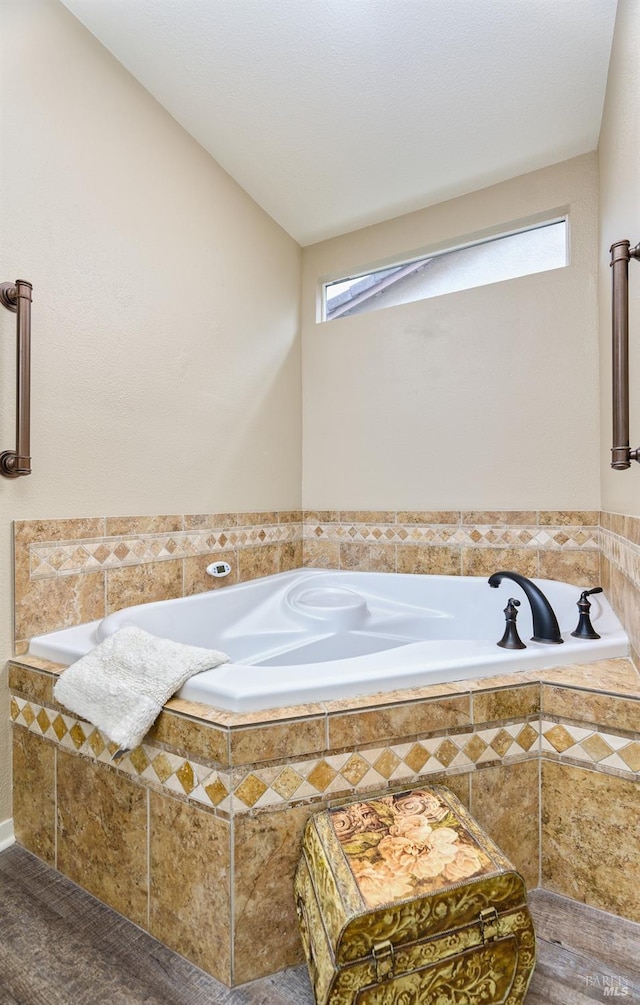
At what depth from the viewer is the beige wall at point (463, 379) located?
2240 millimetres

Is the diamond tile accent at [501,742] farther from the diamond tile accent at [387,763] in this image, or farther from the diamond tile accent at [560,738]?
the diamond tile accent at [387,763]

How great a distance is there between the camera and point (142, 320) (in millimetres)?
1892

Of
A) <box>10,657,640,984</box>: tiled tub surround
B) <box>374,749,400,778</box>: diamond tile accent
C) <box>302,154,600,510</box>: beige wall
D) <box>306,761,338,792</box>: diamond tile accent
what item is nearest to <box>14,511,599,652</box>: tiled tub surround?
<box>302,154,600,510</box>: beige wall

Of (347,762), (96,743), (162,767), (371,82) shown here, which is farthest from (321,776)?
(371,82)

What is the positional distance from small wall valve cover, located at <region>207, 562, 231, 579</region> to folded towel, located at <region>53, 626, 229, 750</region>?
869 mm

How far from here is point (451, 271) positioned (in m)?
2.57

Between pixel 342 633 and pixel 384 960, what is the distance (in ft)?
4.20

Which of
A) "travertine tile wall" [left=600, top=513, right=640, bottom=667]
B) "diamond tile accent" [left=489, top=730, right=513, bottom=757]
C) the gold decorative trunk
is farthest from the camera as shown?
"travertine tile wall" [left=600, top=513, right=640, bottom=667]

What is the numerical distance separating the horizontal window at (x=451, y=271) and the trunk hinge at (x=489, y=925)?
249 centimetres

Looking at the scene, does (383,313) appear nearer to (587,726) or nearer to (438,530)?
(438,530)

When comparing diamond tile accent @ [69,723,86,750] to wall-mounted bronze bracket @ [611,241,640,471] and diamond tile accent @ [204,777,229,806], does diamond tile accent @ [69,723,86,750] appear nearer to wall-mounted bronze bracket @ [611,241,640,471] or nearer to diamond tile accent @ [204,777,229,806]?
diamond tile accent @ [204,777,229,806]

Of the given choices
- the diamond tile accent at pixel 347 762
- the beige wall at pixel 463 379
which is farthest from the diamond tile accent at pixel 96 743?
the beige wall at pixel 463 379

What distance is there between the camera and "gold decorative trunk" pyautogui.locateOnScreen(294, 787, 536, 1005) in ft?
2.58

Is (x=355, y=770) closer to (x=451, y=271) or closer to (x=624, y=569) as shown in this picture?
(x=624, y=569)
